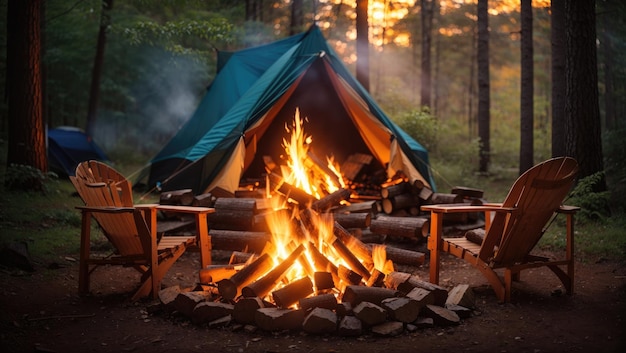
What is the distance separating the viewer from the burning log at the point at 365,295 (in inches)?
135

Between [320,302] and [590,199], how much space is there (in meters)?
4.43

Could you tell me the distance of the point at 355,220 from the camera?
5453 millimetres

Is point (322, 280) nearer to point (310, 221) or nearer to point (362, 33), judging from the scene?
point (310, 221)

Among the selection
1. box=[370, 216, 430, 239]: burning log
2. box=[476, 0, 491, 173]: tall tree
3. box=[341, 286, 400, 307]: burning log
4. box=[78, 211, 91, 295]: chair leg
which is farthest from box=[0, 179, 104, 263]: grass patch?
box=[476, 0, 491, 173]: tall tree

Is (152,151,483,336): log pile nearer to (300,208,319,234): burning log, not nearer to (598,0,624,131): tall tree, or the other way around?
(300,208,319,234): burning log

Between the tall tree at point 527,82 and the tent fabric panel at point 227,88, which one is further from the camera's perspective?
the tall tree at point 527,82

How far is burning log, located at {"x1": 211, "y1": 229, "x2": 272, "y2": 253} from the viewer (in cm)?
525

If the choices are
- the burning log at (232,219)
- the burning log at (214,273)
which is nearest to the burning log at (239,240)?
the burning log at (232,219)

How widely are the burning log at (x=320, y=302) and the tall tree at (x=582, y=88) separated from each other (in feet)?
14.5

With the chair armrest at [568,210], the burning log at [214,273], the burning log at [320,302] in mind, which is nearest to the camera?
the burning log at [320,302]

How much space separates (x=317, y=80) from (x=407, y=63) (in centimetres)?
1852

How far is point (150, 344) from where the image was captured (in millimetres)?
3025

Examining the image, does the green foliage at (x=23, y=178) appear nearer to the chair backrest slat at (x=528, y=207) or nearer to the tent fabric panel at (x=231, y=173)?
the tent fabric panel at (x=231, y=173)

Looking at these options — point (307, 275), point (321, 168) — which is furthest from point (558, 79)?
point (307, 275)
